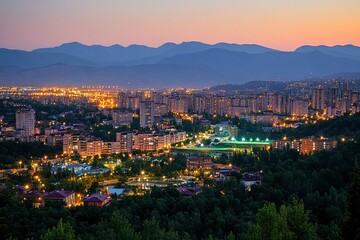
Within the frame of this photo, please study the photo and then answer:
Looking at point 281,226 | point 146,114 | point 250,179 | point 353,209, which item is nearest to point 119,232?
point 281,226

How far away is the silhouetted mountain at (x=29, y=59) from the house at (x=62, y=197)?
243ft

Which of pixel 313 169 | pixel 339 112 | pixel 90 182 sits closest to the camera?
pixel 313 169

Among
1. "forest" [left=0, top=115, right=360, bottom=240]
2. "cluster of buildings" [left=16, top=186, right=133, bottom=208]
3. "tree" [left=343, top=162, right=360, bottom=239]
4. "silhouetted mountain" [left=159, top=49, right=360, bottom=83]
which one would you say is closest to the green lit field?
"forest" [left=0, top=115, right=360, bottom=240]

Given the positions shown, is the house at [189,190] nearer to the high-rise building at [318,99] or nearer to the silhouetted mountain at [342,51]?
the high-rise building at [318,99]

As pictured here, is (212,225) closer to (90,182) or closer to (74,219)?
(74,219)

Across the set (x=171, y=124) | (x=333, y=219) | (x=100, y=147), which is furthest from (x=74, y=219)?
(x=171, y=124)

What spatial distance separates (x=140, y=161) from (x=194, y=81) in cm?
6384

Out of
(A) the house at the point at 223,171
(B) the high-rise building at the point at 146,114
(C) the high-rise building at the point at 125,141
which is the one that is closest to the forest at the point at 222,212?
(A) the house at the point at 223,171

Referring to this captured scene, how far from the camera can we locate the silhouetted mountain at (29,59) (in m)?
83.2

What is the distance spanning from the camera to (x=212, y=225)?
7758 mm

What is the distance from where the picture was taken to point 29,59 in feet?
283

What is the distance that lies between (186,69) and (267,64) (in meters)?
13.2

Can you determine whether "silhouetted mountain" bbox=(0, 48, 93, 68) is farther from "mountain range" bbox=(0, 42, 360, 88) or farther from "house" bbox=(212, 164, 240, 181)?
"house" bbox=(212, 164, 240, 181)

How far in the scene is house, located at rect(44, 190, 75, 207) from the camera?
976cm
